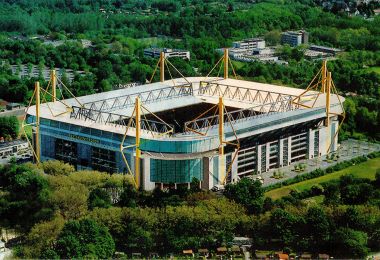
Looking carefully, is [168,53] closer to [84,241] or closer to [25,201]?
[25,201]

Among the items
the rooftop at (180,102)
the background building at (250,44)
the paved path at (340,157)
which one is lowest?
the paved path at (340,157)

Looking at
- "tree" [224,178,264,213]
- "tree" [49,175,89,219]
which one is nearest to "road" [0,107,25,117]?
"tree" [49,175,89,219]

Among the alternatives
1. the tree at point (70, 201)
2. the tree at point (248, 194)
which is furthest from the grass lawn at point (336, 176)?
the tree at point (70, 201)

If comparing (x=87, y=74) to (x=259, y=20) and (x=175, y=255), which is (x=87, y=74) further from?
(x=175, y=255)

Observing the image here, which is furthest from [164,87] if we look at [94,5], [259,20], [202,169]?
[94,5]

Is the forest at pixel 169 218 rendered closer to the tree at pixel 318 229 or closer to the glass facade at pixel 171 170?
the tree at pixel 318 229
